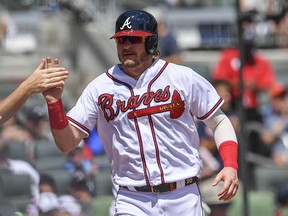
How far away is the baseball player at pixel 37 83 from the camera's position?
4.76 m

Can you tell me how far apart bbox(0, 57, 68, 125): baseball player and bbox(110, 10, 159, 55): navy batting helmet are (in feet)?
1.32

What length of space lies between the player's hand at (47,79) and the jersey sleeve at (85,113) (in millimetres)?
301

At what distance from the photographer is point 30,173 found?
7.58 metres

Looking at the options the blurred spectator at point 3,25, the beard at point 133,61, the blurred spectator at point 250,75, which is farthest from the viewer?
the blurred spectator at point 3,25

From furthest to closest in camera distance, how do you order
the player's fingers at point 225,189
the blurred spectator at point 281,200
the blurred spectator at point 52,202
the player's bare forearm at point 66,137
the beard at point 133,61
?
the blurred spectator at point 281,200
the blurred spectator at point 52,202
the beard at point 133,61
the player's bare forearm at point 66,137
the player's fingers at point 225,189

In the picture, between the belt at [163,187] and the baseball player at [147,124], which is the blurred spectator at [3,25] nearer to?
the baseball player at [147,124]

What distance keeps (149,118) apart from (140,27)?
0.51 m

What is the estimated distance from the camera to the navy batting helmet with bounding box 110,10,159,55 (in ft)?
16.3

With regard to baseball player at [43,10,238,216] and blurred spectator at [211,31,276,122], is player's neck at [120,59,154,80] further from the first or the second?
blurred spectator at [211,31,276,122]

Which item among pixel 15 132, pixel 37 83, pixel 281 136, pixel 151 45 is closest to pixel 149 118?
A: pixel 151 45

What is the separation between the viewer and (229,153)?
496cm

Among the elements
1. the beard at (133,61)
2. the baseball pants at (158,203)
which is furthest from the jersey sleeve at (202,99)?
the baseball pants at (158,203)

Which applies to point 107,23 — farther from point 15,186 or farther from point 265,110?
point 15,186

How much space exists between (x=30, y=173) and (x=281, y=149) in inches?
127
